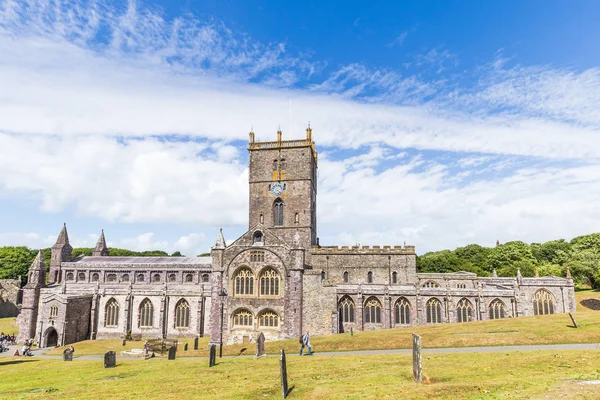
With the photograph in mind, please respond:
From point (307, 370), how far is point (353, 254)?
111ft

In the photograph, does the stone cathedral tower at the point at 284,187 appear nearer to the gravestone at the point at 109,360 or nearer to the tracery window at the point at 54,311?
the tracery window at the point at 54,311

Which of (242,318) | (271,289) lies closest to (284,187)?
(271,289)

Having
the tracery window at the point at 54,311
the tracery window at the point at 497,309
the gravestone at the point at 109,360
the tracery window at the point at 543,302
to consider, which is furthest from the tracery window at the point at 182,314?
the tracery window at the point at 543,302

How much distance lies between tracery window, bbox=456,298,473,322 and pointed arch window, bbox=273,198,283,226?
25609mm

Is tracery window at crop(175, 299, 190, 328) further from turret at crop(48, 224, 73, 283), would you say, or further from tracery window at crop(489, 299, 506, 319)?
tracery window at crop(489, 299, 506, 319)

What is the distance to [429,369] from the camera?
2006cm

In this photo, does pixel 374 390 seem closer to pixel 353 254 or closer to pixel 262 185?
pixel 353 254

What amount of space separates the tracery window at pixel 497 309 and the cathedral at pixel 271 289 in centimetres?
11

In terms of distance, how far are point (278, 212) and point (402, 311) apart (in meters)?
21.6

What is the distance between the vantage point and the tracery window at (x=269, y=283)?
153 feet

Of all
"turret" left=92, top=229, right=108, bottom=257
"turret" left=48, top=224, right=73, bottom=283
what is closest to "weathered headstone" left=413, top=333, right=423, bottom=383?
"turret" left=48, top=224, right=73, bottom=283

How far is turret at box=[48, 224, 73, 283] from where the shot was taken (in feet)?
214

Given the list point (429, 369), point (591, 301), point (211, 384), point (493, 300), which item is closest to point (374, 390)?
point (429, 369)

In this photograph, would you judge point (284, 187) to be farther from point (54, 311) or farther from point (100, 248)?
point (100, 248)
